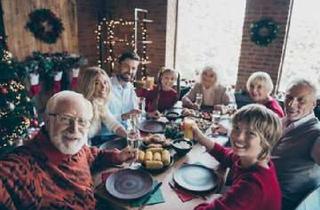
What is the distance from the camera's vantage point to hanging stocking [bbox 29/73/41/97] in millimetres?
4063

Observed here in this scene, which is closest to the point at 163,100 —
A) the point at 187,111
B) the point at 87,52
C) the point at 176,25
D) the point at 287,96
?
the point at 187,111

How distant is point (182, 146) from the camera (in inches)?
75.8

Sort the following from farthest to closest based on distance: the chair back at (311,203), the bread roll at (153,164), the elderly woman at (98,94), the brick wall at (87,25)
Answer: the brick wall at (87,25), the elderly woman at (98,94), the bread roll at (153,164), the chair back at (311,203)

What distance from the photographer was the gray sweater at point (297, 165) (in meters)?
1.72

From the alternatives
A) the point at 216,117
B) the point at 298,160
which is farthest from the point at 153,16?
the point at 298,160

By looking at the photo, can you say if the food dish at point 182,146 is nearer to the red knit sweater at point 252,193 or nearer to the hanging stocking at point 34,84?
the red knit sweater at point 252,193

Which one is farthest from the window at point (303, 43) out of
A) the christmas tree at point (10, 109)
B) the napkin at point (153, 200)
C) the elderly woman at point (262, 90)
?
the christmas tree at point (10, 109)

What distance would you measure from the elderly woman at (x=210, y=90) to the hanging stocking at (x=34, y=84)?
2.35 metres

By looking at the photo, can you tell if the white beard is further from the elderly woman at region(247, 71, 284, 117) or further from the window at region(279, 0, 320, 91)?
the window at region(279, 0, 320, 91)

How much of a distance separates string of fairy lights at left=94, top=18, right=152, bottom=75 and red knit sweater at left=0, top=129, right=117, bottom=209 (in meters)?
3.31

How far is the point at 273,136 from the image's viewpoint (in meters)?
1.34

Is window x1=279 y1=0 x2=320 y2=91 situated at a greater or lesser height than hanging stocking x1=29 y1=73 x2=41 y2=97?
greater

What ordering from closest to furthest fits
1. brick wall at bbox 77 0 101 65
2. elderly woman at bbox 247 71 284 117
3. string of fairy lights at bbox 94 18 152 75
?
elderly woman at bbox 247 71 284 117 → string of fairy lights at bbox 94 18 152 75 → brick wall at bbox 77 0 101 65

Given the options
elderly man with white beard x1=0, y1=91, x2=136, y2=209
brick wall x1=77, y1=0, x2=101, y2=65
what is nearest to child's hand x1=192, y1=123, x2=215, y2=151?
elderly man with white beard x1=0, y1=91, x2=136, y2=209
